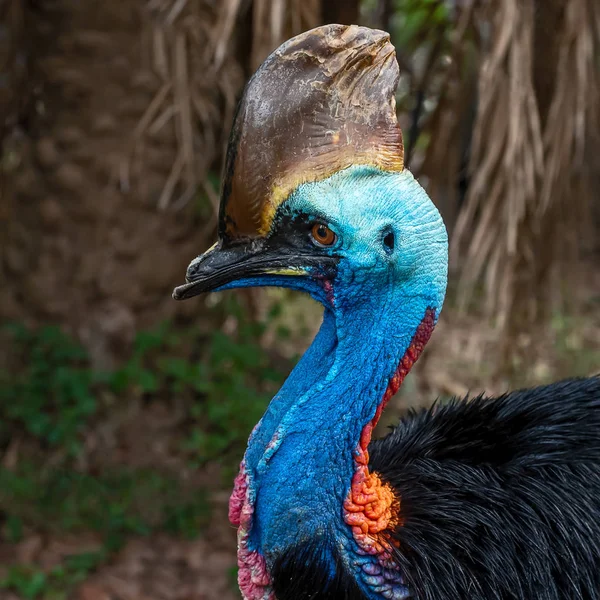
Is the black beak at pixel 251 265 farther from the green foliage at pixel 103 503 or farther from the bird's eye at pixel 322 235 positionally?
the green foliage at pixel 103 503

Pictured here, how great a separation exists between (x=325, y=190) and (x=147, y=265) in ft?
7.07

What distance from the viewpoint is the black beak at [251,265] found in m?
1.59

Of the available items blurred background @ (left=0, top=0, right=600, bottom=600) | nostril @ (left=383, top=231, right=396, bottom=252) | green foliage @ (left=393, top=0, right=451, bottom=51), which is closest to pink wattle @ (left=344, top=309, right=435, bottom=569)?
nostril @ (left=383, top=231, right=396, bottom=252)

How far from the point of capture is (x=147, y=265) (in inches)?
142

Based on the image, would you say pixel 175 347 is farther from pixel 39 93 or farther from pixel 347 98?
pixel 347 98

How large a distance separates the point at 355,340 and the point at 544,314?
2.13 m

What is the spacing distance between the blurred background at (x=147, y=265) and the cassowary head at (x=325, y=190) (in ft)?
4.56

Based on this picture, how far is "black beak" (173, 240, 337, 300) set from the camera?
1.59 m

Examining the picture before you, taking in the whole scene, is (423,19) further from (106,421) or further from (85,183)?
(106,421)

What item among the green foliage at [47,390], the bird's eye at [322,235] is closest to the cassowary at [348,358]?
the bird's eye at [322,235]

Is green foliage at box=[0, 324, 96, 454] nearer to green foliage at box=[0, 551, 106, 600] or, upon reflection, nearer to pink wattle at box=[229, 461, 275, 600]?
green foliage at box=[0, 551, 106, 600]

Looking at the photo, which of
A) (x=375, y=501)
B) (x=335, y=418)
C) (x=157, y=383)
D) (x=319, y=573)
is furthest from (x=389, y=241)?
(x=157, y=383)

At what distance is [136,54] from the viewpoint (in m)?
3.45

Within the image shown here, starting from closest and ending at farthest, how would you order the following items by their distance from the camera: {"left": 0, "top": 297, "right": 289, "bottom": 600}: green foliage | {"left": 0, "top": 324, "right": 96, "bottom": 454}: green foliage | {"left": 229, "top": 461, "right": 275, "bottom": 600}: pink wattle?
{"left": 229, "top": 461, "right": 275, "bottom": 600}: pink wattle < {"left": 0, "top": 297, "right": 289, "bottom": 600}: green foliage < {"left": 0, "top": 324, "right": 96, "bottom": 454}: green foliage
